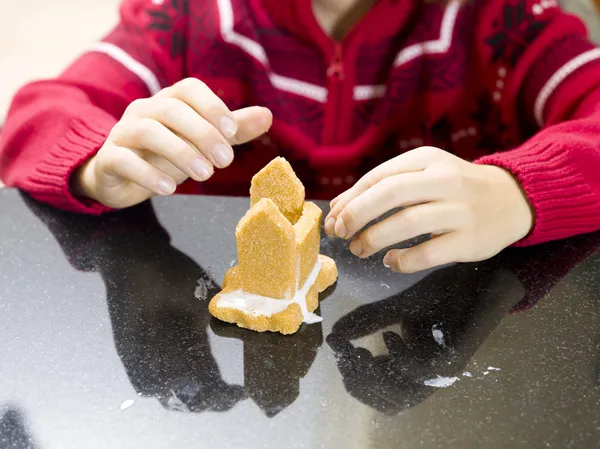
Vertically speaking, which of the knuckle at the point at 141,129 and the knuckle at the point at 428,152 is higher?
the knuckle at the point at 141,129

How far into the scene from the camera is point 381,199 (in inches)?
24.2

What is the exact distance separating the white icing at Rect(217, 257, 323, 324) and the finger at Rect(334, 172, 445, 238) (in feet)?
0.25

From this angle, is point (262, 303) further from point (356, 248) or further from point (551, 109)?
point (551, 109)

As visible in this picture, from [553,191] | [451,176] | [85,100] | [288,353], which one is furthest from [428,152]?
[85,100]

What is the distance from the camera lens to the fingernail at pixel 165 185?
0.67m

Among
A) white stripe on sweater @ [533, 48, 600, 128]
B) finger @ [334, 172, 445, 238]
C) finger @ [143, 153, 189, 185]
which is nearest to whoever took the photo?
finger @ [334, 172, 445, 238]

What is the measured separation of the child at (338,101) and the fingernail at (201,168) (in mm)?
32

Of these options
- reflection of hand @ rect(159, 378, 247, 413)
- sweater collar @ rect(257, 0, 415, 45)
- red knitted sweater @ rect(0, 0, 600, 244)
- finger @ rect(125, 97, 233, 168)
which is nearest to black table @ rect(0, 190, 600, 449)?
reflection of hand @ rect(159, 378, 247, 413)

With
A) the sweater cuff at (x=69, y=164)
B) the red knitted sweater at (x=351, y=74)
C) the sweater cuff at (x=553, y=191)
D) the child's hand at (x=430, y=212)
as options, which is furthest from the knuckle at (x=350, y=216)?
the red knitted sweater at (x=351, y=74)

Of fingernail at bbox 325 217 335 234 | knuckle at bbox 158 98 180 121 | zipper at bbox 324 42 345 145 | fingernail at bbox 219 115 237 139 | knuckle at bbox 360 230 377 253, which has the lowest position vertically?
zipper at bbox 324 42 345 145

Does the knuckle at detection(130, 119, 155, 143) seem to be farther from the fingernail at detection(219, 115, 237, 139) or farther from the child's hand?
the child's hand

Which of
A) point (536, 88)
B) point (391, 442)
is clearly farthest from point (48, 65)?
point (391, 442)

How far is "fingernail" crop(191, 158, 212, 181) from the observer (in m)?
0.65

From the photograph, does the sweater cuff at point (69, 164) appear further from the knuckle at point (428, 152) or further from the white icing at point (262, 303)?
the knuckle at point (428, 152)
